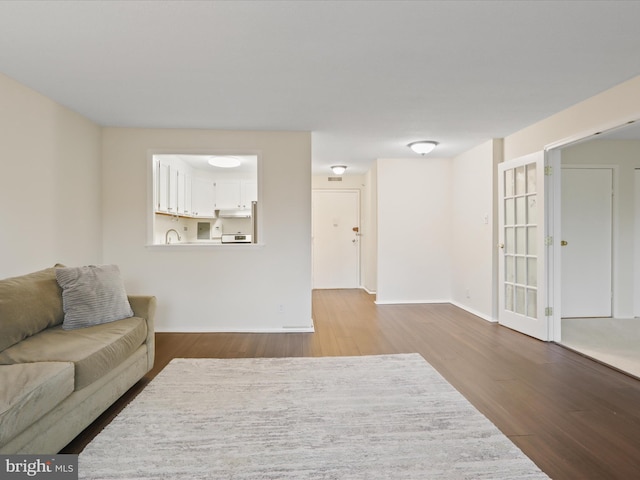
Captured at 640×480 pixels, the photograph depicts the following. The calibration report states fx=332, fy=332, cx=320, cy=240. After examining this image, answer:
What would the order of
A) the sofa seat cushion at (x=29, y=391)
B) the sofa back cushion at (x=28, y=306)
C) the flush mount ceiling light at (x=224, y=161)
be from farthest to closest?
the flush mount ceiling light at (x=224, y=161), the sofa back cushion at (x=28, y=306), the sofa seat cushion at (x=29, y=391)

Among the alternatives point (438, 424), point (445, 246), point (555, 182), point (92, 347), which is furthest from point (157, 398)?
point (445, 246)

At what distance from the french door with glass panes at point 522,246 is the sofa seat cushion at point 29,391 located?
424 cm

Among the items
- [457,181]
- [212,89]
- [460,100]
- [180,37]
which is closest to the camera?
[180,37]

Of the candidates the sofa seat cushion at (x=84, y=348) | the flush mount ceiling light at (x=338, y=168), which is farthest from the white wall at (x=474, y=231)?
the sofa seat cushion at (x=84, y=348)

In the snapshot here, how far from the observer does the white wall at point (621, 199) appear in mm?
4547

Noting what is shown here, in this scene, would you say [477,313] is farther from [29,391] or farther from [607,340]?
[29,391]

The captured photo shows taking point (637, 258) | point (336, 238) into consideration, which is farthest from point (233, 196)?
point (637, 258)

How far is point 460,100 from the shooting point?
3.16 meters

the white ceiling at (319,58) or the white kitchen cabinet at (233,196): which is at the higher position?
the white ceiling at (319,58)

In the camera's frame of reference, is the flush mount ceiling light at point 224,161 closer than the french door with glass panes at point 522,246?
No

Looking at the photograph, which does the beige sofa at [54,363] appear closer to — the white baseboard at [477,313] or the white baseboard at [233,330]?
the white baseboard at [233,330]

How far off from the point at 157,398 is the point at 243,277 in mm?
1894

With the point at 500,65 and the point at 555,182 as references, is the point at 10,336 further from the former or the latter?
the point at 555,182

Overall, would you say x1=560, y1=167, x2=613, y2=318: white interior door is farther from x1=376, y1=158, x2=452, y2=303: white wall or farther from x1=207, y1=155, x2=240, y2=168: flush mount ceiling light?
x1=207, y1=155, x2=240, y2=168: flush mount ceiling light
